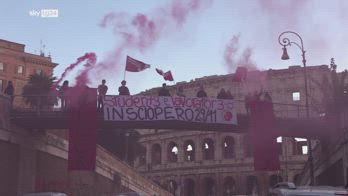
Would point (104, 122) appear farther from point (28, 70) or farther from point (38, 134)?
point (28, 70)

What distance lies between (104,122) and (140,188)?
65.3 feet

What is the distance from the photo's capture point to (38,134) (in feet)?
95.3

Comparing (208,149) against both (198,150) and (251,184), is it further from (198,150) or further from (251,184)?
(251,184)

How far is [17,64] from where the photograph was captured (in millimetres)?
93812

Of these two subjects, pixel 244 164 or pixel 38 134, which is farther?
pixel 244 164

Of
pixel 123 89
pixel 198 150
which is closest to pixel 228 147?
pixel 198 150

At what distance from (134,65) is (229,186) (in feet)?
178

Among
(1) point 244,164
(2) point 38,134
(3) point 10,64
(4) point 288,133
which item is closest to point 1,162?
(2) point 38,134

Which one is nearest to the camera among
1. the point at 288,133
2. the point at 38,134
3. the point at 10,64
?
the point at 38,134

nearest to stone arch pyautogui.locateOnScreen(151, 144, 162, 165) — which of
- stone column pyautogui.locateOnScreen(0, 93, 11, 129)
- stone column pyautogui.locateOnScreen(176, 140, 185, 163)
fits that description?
stone column pyautogui.locateOnScreen(176, 140, 185, 163)

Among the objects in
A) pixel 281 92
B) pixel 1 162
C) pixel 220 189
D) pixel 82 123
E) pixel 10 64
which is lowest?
pixel 220 189

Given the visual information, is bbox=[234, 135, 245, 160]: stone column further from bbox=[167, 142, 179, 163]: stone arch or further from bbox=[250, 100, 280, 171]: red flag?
Answer: bbox=[250, 100, 280, 171]: red flag

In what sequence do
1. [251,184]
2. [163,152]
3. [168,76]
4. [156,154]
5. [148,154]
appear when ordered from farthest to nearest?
[156,154], [148,154], [163,152], [251,184], [168,76]

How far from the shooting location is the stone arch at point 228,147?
81.2 meters
